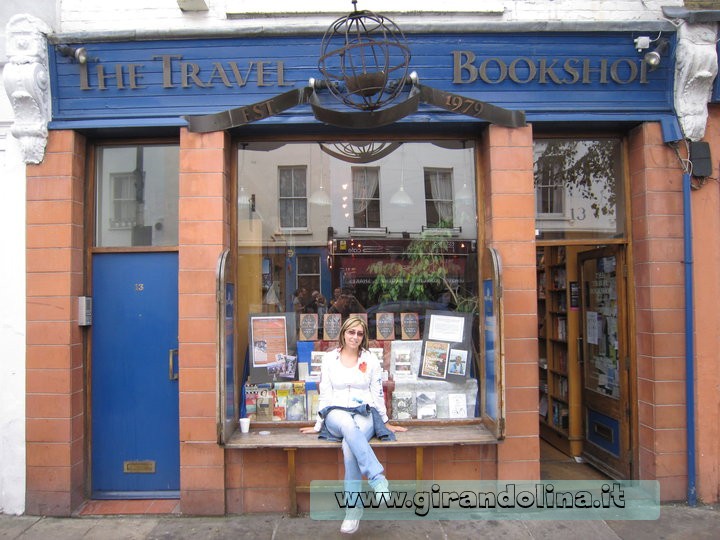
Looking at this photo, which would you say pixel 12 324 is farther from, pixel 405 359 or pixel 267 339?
pixel 405 359

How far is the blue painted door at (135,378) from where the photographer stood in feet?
15.9

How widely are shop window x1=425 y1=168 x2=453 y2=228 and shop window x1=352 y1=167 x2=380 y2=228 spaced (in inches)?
20.2

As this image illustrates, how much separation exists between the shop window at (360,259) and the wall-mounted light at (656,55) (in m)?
1.72

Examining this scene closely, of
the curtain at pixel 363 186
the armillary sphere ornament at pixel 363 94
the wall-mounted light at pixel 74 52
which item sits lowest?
the curtain at pixel 363 186

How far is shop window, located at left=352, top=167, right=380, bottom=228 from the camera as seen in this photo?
204 inches

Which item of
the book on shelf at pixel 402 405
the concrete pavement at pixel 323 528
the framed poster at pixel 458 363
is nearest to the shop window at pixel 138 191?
the concrete pavement at pixel 323 528

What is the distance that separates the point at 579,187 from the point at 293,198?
2956 mm

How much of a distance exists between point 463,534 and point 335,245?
2.86 meters

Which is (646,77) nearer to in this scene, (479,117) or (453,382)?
(479,117)

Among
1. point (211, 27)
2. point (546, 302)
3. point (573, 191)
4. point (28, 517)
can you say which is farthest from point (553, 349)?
point (28, 517)

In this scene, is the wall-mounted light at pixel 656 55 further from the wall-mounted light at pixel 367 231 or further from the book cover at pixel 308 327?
the book cover at pixel 308 327

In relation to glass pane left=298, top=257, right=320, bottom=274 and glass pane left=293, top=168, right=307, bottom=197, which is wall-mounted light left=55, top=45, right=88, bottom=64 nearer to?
glass pane left=293, top=168, right=307, bottom=197

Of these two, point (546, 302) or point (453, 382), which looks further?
point (546, 302)

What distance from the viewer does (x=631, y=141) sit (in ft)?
16.3
